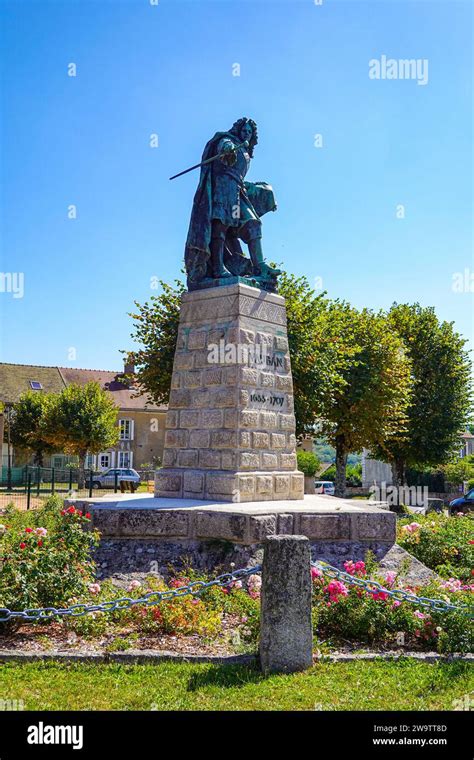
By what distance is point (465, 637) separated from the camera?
5.59 m

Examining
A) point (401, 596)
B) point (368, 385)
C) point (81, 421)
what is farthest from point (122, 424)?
point (401, 596)

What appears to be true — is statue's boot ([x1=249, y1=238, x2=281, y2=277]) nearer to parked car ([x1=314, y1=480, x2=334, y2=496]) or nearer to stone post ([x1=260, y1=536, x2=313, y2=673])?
stone post ([x1=260, y1=536, x2=313, y2=673])

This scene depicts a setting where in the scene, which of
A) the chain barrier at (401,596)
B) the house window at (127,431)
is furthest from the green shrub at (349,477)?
the chain barrier at (401,596)

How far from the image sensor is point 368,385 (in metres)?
23.5

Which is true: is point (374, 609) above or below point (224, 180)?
below

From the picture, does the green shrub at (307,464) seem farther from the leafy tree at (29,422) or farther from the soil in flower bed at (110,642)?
the soil in flower bed at (110,642)

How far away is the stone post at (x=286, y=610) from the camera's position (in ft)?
16.2

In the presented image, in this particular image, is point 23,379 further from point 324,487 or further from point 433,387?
point 433,387
